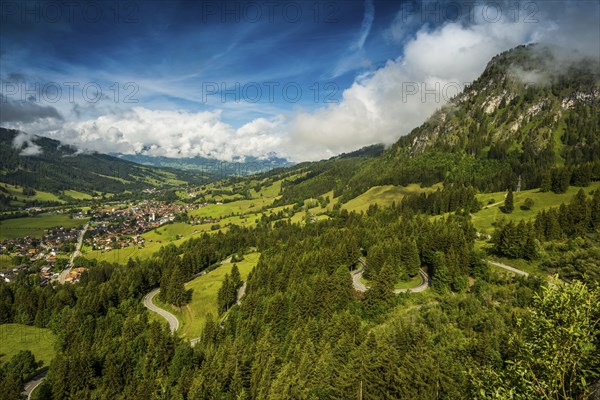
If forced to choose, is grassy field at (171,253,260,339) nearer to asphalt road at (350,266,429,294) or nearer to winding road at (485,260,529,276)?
asphalt road at (350,266,429,294)

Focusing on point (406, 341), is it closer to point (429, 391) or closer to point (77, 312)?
point (429, 391)

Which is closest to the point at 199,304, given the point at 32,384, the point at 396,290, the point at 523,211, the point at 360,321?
the point at 32,384

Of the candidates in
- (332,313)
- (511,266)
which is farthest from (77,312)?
(511,266)

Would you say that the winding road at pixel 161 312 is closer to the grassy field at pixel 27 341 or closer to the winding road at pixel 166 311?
the winding road at pixel 166 311

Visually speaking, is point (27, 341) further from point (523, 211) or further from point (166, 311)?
point (523, 211)

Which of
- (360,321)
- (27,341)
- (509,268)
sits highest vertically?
(509,268)

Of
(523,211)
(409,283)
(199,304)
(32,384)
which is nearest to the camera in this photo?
(32,384)

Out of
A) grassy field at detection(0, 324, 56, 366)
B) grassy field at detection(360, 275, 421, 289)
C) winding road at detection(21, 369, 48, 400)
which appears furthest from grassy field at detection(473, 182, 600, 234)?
grassy field at detection(0, 324, 56, 366)


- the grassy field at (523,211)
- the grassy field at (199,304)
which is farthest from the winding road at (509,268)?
the grassy field at (199,304)
